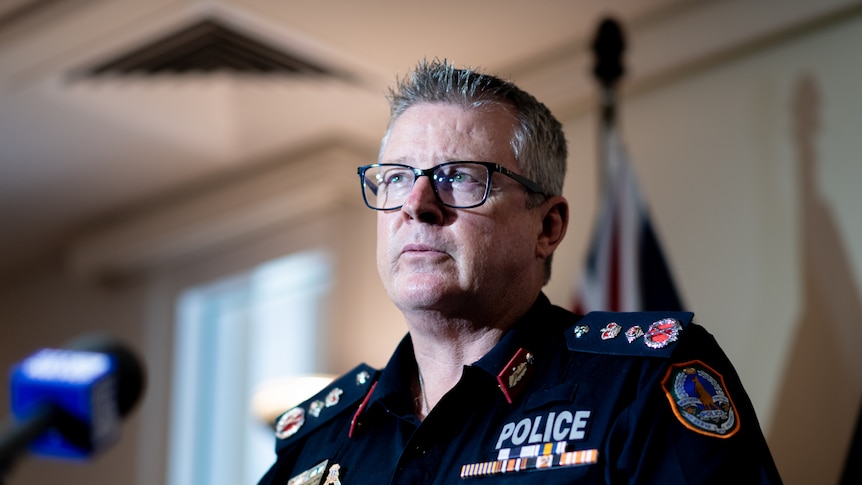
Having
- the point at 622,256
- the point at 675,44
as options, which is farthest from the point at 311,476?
the point at 675,44

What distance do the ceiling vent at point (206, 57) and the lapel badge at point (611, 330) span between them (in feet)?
7.86

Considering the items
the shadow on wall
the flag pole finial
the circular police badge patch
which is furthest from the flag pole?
the circular police badge patch

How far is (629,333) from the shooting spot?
1.50m

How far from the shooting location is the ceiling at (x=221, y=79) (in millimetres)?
3582

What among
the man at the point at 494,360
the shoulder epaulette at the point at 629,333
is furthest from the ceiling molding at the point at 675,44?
the shoulder epaulette at the point at 629,333

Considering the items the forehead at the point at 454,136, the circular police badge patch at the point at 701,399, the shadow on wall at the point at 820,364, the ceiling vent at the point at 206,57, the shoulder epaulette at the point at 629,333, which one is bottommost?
the shadow on wall at the point at 820,364

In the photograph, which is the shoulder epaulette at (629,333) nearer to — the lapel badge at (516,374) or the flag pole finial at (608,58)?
the lapel badge at (516,374)

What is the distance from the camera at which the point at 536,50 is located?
3926 mm

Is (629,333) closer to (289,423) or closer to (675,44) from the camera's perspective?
(289,423)

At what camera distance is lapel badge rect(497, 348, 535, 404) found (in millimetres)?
1517

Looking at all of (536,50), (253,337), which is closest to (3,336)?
(253,337)

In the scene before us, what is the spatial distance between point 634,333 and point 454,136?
0.42 metres

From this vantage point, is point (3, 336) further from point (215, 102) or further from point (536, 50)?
point (536, 50)

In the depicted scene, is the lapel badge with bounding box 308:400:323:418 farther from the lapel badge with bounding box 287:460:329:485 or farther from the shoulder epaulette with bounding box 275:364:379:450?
the lapel badge with bounding box 287:460:329:485
